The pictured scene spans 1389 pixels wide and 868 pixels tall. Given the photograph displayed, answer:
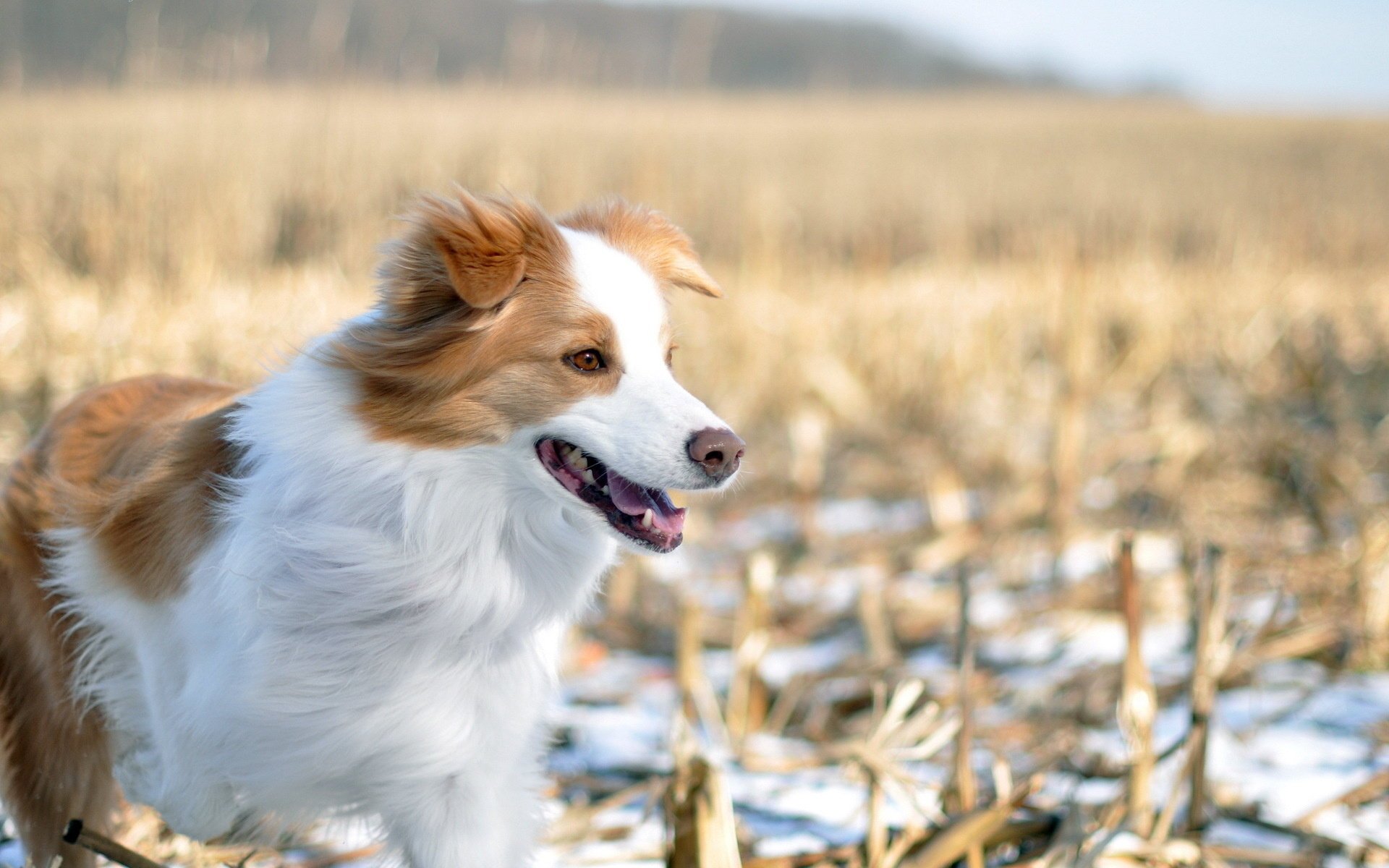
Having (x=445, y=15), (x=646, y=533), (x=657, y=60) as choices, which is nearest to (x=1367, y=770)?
(x=646, y=533)

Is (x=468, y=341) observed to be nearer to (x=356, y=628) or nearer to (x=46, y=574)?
(x=356, y=628)

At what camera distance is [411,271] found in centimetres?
247

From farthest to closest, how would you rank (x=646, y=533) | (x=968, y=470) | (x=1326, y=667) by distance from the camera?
(x=968, y=470), (x=1326, y=667), (x=646, y=533)

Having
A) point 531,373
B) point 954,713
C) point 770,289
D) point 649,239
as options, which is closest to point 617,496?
point 531,373

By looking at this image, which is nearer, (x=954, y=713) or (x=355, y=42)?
(x=954, y=713)

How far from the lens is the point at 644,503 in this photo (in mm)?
2445

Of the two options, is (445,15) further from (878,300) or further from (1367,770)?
(1367,770)

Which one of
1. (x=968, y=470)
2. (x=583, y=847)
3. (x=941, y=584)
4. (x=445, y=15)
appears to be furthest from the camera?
(x=445, y=15)

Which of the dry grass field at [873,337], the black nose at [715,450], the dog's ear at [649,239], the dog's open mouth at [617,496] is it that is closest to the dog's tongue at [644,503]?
the dog's open mouth at [617,496]

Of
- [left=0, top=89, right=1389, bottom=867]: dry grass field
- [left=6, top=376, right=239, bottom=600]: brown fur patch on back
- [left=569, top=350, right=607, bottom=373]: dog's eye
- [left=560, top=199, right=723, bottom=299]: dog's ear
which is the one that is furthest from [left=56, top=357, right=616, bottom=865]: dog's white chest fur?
[left=560, top=199, right=723, bottom=299]: dog's ear

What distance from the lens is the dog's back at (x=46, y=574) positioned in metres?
2.62

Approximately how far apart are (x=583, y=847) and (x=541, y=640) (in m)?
1.08

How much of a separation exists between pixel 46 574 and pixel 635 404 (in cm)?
157

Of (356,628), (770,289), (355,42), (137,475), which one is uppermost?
(355,42)
